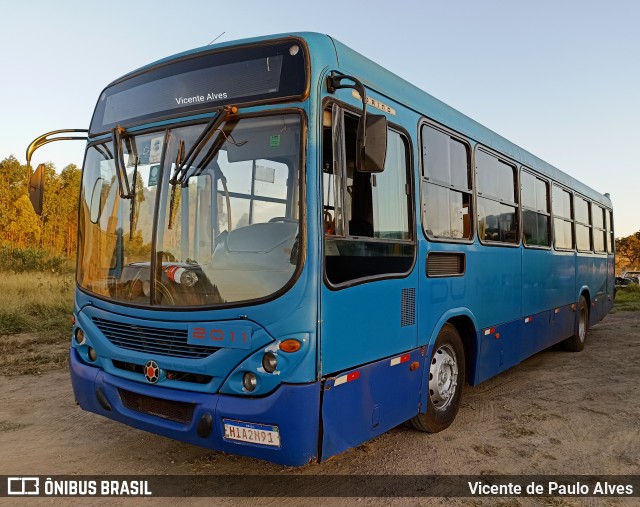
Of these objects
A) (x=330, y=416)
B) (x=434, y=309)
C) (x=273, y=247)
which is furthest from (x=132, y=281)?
(x=434, y=309)

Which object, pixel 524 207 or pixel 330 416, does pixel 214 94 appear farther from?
pixel 524 207

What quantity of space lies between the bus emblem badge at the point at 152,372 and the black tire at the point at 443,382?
2.19 meters

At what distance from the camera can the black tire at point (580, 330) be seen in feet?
31.2

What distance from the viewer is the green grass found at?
18.7 meters

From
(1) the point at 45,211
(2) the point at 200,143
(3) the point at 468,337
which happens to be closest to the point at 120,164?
(2) the point at 200,143

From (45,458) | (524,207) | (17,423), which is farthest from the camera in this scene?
(524,207)

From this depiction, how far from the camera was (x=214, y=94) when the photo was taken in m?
3.72

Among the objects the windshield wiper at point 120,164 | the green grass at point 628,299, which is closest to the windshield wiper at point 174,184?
the windshield wiper at point 120,164

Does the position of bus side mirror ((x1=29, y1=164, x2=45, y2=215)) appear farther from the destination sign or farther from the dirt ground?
the dirt ground

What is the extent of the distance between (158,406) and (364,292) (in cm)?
161

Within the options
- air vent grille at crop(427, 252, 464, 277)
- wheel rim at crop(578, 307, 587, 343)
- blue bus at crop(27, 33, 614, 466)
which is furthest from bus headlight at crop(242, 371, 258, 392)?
wheel rim at crop(578, 307, 587, 343)

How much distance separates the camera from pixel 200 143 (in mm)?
3596

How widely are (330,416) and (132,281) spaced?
1745 millimetres

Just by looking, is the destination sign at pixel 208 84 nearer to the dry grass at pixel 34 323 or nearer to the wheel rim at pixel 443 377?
the wheel rim at pixel 443 377
